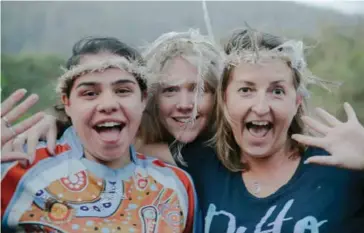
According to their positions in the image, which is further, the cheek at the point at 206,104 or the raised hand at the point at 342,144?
the cheek at the point at 206,104

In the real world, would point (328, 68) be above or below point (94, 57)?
below

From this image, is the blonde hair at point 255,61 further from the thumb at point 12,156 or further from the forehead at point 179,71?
the thumb at point 12,156

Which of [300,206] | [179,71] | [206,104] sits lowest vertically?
[300,206]

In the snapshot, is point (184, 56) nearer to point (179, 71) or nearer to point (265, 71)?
point (179, 71)

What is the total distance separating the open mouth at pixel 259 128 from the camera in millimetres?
1877

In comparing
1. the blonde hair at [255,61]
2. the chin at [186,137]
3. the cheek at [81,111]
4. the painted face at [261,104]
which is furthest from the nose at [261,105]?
the cheek at [81,111]

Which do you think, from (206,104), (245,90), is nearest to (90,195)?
(206,104)

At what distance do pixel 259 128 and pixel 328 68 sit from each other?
0.92 feet

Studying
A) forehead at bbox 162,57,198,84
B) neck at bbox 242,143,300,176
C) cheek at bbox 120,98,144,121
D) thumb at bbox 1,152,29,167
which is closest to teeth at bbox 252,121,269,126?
neck at bbox 242,143,300,176

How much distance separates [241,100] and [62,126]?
557mm

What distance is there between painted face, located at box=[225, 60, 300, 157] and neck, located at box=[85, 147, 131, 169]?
0.34 m

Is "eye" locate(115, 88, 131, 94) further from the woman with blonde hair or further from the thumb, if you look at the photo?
the thumb

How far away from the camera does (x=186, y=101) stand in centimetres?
192

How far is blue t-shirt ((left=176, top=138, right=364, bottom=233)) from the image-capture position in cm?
183
